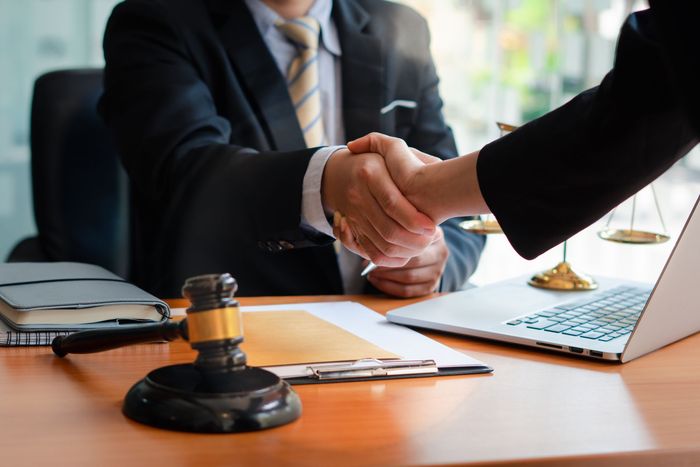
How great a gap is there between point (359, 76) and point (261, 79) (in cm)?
18

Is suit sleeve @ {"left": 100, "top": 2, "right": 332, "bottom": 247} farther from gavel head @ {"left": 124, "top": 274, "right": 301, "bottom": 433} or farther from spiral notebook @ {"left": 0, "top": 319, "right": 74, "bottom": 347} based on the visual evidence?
gavel head @ {"left": 124, "top": 274, "right": 301, "bottom": 433}

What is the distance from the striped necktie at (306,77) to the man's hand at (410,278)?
0.40 m

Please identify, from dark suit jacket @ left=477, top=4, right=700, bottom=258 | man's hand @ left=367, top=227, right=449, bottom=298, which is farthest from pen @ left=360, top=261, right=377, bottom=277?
dark suit jacket @ left=477, top=4, right=700, bottom=258

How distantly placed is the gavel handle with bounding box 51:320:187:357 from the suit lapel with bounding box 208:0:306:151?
0.72 meters

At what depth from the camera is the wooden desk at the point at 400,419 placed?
51cm

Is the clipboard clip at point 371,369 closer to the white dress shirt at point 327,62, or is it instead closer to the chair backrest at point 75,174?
the white dress shirt at point 327,62

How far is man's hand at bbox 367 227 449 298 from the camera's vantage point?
1.07 metres

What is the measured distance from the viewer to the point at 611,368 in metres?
0.74

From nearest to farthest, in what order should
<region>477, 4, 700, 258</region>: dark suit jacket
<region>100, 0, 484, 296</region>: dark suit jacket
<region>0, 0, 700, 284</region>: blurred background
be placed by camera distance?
1. <region>477, 4, 700, 258</region>: dark suit jacket
2. <region>100, 0, 484, 296</region>: dark suit jacket
3. <region>0, 0, 700, 284</region>: blurred background

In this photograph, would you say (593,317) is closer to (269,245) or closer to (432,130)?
(269,245)

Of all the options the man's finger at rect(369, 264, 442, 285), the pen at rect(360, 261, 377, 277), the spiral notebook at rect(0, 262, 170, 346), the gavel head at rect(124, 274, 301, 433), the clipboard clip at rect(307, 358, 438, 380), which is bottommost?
the man's finger at rect(369, 264, 442, 285)

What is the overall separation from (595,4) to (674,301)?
2047 millimetres

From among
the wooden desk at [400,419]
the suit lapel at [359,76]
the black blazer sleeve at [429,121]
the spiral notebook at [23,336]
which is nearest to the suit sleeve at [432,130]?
the black blazer sleeve at [429,121]

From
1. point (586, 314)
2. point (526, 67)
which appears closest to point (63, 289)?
point (586, 314)
